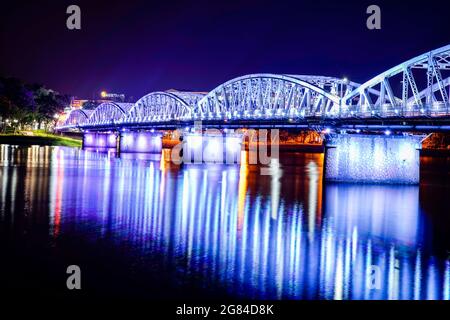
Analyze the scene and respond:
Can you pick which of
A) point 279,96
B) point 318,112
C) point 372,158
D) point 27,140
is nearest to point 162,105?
point 27,140

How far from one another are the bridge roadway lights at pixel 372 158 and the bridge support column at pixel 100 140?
110m

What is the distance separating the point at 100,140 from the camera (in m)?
161

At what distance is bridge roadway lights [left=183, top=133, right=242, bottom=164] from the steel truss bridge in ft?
11.8

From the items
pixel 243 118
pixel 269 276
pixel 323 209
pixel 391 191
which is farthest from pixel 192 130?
Answer: pixel 269 276

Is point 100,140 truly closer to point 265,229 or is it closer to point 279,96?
point 279,96

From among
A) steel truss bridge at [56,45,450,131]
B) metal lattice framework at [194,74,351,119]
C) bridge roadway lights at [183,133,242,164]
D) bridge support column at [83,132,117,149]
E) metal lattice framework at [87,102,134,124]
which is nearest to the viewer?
steel truss bridge at [56,45,450,131]

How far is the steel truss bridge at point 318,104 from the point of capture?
52.0m

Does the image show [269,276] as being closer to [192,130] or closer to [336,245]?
[336,245]

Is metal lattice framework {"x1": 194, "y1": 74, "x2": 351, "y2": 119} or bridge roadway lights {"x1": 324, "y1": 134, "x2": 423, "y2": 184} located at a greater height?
metal lattice framework {"x1": 194, "y1": 74, "x2": 351, "y2": 119}

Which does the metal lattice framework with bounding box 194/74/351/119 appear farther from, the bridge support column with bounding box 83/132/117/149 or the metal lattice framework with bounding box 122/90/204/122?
the bridge support column with bounding box 83/132/117/149

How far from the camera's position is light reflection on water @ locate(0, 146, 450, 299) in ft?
67.5

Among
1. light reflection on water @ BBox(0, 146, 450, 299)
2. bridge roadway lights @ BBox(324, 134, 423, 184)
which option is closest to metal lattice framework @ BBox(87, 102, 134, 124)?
bridge roadway lights @ BBox(324, 134, 423, 184)

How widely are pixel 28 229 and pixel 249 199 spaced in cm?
1957

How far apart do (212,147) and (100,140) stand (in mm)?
Result: 62237
